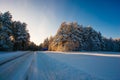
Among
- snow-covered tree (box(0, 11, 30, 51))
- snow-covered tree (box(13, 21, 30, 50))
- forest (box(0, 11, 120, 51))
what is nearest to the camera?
snow-covered tree (box(0, 11, 30, 51))

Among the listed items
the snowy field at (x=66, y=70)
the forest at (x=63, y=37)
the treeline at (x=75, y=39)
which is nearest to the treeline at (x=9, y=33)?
the forest at (x=63, y=37)

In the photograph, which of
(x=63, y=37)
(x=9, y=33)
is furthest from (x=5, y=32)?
(x=63, y=37)

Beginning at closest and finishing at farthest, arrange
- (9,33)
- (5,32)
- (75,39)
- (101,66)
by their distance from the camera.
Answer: (101,66)
(5,32)
(9,33)
(75,39)

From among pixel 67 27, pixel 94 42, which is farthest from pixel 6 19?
pixel 94 42

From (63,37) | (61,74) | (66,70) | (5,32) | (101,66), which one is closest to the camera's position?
(61,74)

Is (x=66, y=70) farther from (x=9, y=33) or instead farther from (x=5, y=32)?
(x=9, y=33)

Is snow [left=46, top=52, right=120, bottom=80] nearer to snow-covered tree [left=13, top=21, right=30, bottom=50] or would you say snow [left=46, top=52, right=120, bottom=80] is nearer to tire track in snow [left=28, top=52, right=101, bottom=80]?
tire track in snow [left=28, top=52, right=101, bottom=80]

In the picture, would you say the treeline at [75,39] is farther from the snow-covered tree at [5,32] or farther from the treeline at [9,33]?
the snow-covered tree at [5,32]

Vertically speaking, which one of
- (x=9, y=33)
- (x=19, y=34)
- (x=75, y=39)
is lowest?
(x=75, y=39)

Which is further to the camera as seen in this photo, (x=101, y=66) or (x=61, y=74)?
(x=101, y=66)

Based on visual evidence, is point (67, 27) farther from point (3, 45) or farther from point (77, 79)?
point (77, 79)

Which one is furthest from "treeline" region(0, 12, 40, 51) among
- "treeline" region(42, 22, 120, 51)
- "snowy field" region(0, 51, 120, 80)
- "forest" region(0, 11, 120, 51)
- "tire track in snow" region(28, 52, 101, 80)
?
"tire track in snow" region(28, 52, 101, 80)

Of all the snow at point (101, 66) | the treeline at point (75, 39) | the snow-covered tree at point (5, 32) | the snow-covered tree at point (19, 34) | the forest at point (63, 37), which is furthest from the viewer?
the snow-covered tree at point (19, 34)

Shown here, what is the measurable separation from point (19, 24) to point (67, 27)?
88.8ft
